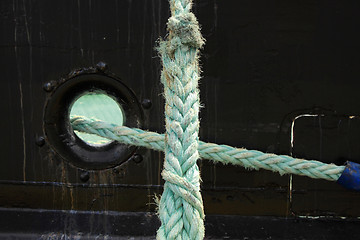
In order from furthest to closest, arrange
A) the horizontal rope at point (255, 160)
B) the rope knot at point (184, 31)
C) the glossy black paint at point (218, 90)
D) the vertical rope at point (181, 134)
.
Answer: the glossy black paint at point (218, 90), the horizontal rope at point (255, 160), the rope knot at point (184, 31), the vertical rope at point (181, 134)

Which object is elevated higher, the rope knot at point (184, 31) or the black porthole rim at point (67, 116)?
the rope knot at point (184, 31)

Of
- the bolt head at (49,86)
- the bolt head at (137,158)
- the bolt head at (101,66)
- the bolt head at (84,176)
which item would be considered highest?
the bolt head at (101,66)

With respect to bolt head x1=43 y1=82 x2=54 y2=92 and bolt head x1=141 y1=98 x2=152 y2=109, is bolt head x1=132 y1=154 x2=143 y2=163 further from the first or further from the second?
bolt head x1=43 y1=82 x2=54 y2=92

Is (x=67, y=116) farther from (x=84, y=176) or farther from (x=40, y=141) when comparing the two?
(x=84, y=176)

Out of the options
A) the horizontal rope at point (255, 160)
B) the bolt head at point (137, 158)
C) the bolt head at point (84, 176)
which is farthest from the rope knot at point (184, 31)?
the bolt head at point (84, 176)

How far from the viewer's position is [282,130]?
1.63 meters

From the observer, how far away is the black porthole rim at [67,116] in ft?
5.34

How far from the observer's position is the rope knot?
39.5 inches

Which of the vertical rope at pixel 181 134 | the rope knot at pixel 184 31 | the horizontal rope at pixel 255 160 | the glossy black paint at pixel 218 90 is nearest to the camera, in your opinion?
the vertical rope at pixel 181 134

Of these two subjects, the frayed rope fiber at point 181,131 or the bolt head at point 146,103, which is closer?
the frayed rope fiber at point 181,131

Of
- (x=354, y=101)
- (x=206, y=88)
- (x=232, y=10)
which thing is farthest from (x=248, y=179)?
(x=232, y=10)

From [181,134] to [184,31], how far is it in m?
0.28

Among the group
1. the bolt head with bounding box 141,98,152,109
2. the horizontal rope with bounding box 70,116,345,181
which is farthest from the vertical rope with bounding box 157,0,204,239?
the bolt head with bounding box 141,98,152,109

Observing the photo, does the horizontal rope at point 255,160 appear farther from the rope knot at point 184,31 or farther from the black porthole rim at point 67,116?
the rope knot at point 184,31
